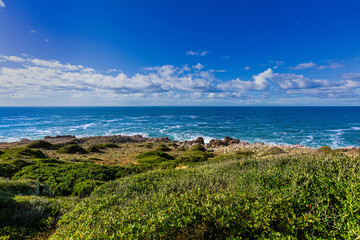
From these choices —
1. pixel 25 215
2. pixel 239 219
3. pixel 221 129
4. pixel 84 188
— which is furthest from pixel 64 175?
pixel 221 129

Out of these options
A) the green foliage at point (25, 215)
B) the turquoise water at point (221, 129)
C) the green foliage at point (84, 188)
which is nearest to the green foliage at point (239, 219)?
the green foliage at point (25, 215)

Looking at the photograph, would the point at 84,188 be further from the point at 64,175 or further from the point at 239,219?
the point at 239,219

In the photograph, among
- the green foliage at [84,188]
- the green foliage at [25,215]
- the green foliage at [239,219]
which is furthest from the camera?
the green foliage at [84,188]

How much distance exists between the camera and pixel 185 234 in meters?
3.47

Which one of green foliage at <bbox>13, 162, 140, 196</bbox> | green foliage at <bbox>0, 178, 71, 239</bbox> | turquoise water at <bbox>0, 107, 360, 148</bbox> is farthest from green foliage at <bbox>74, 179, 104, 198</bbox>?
turquoise water at <bbox>0, 107, 360, 148</bbox>

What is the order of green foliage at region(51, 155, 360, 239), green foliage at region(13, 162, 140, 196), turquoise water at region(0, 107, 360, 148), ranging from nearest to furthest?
green foliage at region(51, 155, 360, 239) < green foliage at region(13, 162, 140, 196) < turquoise water at region(0, 107, 360, 148)

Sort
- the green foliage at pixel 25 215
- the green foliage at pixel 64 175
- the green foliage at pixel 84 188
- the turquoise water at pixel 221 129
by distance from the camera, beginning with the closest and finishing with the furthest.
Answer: the green foliage at pixel 25 215 → the green foliage at pixel 84 188 → the green foliage at pixel 64 175 → the turquoise water at pixel 221 129

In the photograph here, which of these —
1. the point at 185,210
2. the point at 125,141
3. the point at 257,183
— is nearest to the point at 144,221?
the point at 185,210

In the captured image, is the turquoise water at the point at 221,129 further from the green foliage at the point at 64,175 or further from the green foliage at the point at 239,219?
the green foliage at the point at 64,175

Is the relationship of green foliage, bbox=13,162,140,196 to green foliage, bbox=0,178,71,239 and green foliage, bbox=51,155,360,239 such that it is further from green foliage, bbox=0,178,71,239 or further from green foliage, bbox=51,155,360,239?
green foliage, bbox=51,155,360,239

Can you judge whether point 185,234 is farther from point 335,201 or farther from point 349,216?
point 335,201

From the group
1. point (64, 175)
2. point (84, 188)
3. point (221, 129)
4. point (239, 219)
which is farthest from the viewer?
point (221, 129)

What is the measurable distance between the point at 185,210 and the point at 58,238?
2853mm

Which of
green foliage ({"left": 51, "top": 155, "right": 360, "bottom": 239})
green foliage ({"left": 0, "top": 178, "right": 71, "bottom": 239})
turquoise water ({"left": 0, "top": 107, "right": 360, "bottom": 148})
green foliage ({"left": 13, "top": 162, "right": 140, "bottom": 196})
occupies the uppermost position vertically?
green foliage ({"left": 51, "top": 155, "right": 360, "bottom": 239})
